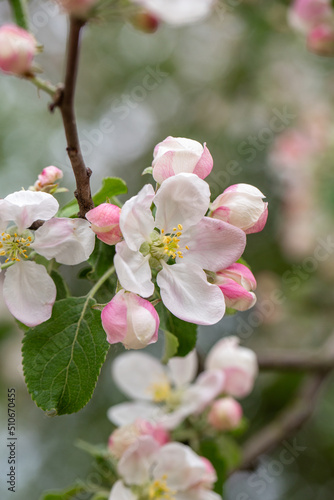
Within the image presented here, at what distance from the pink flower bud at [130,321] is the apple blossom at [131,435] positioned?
38 cm

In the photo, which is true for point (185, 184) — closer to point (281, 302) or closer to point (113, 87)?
point (281, 302)

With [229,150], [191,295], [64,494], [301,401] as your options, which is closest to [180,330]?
[191,295]

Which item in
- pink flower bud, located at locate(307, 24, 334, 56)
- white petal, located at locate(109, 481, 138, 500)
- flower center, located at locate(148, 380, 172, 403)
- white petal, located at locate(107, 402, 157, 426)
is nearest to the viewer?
white petal, located at locate(109, 481, 138, 500)

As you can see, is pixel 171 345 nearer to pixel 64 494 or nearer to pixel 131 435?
pixel 131 435

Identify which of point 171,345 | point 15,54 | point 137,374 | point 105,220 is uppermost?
point 15,54

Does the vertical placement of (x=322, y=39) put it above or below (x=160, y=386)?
above

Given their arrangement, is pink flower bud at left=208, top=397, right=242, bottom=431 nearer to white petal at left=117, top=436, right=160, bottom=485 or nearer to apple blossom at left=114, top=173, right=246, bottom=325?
white petal at left=117, top=436, right=160, bottom=485

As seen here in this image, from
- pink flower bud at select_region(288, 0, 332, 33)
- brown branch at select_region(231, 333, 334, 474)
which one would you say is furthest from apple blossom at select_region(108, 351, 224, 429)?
pink flower bud at select_region(288, 0, 332, 33)

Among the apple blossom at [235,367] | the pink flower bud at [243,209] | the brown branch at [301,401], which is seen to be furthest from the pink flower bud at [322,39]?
the pink flower bud at [243,209]

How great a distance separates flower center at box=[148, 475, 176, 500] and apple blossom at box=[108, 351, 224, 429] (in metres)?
0.26

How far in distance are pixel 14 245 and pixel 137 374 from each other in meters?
0.71

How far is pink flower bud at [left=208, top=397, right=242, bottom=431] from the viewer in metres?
1.32

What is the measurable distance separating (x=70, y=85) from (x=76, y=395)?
16.3 inches

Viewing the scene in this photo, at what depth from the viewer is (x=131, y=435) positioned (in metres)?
1.07
